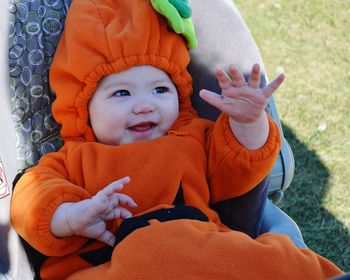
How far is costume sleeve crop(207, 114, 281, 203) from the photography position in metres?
1.28

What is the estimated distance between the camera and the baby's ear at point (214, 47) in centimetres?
150

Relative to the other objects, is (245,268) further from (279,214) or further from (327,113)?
(327,113)

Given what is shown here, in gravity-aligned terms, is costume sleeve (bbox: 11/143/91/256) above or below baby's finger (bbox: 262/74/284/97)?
below

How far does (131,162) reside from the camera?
132 centimetres

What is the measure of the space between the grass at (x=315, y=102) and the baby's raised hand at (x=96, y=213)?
101 cm

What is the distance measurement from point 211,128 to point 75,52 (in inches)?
14.5

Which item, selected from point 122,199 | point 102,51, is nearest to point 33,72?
point 102,51

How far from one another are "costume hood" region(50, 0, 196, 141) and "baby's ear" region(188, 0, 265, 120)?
0.24 ft

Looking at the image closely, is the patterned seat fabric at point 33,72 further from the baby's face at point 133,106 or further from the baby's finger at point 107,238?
the baby's finger at point 107,238

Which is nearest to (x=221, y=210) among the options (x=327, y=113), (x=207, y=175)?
(x=207, y=175)

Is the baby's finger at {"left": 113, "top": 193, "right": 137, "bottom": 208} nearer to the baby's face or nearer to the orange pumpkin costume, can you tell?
the orange pumpkin costume

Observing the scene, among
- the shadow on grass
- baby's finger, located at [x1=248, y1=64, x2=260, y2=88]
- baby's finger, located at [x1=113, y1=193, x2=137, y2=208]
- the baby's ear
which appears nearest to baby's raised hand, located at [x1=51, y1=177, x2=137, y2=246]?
baby's finger, located at [x1=113, y1=193, x2=137, y2=208]

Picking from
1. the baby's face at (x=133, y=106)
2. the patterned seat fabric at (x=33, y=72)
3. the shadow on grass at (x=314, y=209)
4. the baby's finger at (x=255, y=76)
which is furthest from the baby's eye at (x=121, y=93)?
the shadow on grass at (x=314, y=209)

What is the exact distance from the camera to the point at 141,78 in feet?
4.46
